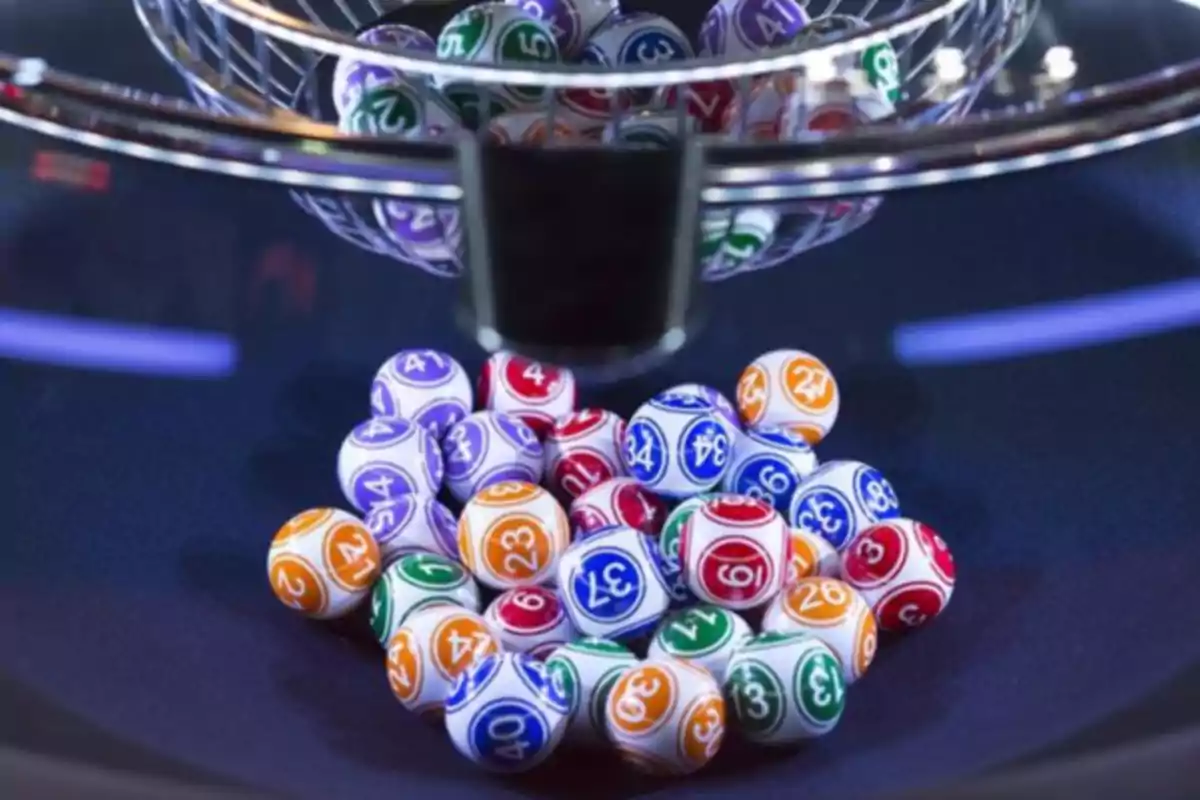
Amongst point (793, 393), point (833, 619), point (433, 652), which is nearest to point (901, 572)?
point (833, 619)

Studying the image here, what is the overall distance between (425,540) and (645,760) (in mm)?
234

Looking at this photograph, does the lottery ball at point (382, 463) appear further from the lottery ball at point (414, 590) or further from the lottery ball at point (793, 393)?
the lottery ball at point (793, 393)

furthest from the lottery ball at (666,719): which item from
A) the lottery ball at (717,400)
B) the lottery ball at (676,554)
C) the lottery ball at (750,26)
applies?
the lottery ball at (750,26)

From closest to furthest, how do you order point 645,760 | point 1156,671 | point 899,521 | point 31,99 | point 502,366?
point 31,99 < point 1156,671 < point 645,760 < point 899,521 < point 502,366

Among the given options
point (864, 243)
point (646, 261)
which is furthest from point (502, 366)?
point (646, 261)

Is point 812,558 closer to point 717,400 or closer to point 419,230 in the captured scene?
point 717,400

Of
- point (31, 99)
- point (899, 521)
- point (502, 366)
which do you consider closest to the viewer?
point (31, 99)

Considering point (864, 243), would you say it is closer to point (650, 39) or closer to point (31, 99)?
point (650, 39)

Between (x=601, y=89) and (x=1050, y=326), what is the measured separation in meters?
0.41

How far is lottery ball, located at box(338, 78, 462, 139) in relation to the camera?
0.70 metres

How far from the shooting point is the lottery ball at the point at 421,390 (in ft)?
3.27

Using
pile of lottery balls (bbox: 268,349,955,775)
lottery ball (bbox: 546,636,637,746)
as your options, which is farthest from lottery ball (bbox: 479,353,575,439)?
lottery ball (bbox: 546,636,637,746)

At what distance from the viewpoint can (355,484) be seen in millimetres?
957

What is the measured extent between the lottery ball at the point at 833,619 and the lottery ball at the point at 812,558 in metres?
0.03
